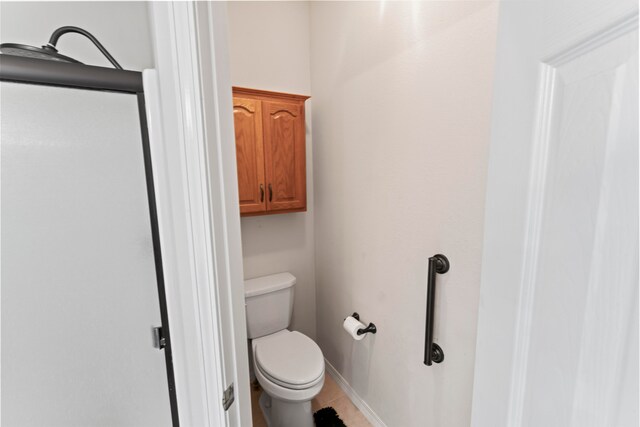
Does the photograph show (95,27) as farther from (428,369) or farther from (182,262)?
(428,369)

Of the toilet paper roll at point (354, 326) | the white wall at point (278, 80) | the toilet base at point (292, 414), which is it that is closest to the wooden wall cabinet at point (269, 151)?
the white wall at point (278, 80)

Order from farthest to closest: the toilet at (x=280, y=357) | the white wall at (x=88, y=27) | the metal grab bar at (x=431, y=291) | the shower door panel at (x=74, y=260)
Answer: the toilet at (x=280, y=357) → the metal grab bar at (x=431, y=291) → the white wall at (x=88, y=27) → the shower door panel at (x=74, y=260)

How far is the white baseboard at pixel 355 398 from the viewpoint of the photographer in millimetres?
1542

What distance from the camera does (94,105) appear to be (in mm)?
700

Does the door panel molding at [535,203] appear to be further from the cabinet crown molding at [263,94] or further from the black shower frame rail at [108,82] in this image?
the cabinet crown molding at [263,94]

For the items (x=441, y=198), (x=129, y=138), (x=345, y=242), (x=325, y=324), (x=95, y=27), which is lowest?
(x=325, y=324)

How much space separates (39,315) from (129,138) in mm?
516

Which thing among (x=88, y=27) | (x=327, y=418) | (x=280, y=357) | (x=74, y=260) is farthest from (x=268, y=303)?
(x=88, y=27)

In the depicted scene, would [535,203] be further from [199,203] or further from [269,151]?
[269,151]

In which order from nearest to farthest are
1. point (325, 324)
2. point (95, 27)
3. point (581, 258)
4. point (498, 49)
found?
point (581, 258) → point (498, 49) → point (95, 27) → point (325, 324)

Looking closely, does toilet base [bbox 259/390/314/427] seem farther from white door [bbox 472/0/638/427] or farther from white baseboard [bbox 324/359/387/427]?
white door [bbox 472/0/638/427]

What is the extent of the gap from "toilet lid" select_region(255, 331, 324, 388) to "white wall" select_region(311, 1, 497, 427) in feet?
1.05

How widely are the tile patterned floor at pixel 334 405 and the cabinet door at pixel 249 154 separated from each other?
1.29 m

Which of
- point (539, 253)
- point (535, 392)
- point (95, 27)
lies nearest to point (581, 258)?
point (539, 253)
